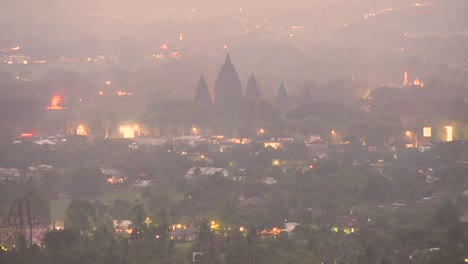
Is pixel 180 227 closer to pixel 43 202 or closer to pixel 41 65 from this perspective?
pixel 43 202

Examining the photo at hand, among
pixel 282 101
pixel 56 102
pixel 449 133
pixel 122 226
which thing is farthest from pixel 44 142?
pixel 122 226

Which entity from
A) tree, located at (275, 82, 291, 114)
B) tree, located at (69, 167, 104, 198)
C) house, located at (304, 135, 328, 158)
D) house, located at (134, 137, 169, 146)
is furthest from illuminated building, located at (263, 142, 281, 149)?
tree, located at (275, 82, 291, 114)

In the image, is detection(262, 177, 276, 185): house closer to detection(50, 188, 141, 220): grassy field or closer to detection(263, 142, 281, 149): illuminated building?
detection(50, 188, 141, 220): grassy field

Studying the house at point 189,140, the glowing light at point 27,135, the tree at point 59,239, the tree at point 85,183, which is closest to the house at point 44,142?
the glowing light at point 27,135

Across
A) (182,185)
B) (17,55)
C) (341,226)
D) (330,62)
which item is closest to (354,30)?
(330,62)

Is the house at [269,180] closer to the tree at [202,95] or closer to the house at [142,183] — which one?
the house at [142,183]

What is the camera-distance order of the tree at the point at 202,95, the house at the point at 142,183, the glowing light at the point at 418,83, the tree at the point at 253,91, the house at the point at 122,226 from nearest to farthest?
the house at the point at 122,226
the house at the point at 142,183
the tree at the point at 202,95
the tree at the point at 253,91
the glowing light at the point at 418,83

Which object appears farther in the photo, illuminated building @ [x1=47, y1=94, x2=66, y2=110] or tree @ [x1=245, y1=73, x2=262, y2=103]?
tree @ [x1=245, y1=73, x2=262, y2=103]
